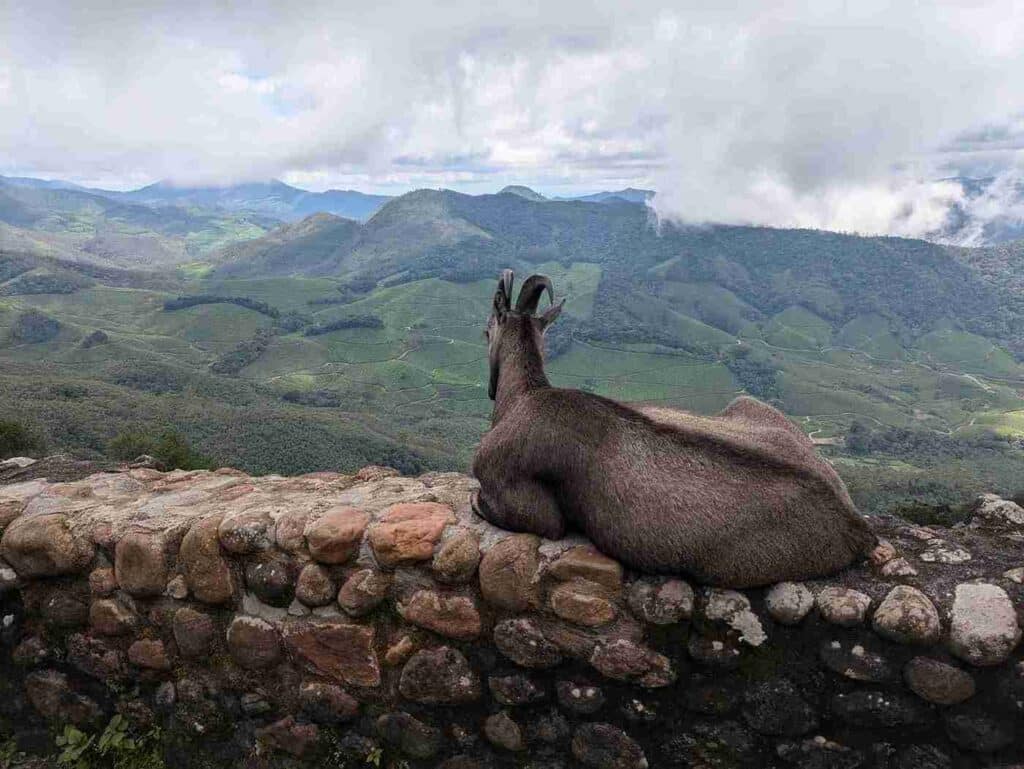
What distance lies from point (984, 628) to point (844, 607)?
74 centimetres

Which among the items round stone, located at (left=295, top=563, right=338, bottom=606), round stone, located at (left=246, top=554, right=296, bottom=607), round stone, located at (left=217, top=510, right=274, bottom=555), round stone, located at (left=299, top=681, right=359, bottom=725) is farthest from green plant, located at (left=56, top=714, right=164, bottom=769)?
round stone, located at (left=295, top=563, right=338, bottom=606)

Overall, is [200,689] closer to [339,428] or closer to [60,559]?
[60,559]

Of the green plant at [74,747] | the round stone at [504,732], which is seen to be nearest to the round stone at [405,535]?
the round stone at [504,732]

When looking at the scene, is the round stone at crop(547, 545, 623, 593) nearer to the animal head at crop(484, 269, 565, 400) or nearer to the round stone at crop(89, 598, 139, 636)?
the animal head at crop(484, 269, 565, 400)

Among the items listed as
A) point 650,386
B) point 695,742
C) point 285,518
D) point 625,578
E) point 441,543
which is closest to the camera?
point 695,742

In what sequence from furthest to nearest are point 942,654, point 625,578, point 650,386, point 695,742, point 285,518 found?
point 650,386
point 285,518
point 625,578
point 695,742
point 942,654

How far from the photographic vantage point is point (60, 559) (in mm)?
5309

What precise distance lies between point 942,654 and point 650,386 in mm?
193237

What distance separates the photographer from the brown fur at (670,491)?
432 cm

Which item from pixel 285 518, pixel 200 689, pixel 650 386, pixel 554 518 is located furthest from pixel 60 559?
pixel 650 386

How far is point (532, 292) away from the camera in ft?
24.8

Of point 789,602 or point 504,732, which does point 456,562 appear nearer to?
point 504,732

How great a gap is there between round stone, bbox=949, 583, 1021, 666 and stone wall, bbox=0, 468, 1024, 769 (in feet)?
0.04

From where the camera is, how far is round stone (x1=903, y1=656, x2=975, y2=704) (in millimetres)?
3748
